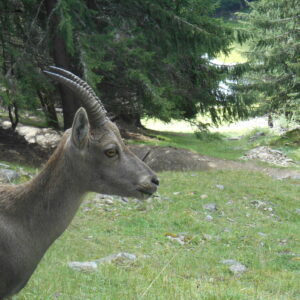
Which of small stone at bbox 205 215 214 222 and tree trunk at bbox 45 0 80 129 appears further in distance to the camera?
tree trunk at bbox 45 0 80 129

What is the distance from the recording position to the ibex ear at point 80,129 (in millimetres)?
4211

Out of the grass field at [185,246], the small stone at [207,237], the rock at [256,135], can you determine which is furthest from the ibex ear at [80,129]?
the rock at [256,135]

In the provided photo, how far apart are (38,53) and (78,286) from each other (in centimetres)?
1259

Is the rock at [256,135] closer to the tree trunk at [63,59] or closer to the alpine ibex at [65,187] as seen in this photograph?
the tree trunk at [63,59]

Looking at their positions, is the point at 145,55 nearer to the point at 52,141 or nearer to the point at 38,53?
the point at 38,53

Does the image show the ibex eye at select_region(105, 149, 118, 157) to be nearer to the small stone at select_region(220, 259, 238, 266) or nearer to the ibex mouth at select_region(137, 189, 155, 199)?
the ibex mouth at select_region(137, 189, 155, 199)

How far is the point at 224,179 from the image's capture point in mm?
15219

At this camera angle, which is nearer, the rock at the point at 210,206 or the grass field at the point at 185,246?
the grass field at the point at 185,246

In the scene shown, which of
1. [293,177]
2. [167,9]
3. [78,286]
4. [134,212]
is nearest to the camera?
[78,286]

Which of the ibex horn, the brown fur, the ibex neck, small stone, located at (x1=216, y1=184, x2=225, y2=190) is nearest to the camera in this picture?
the brown fur

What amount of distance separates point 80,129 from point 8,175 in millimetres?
7463

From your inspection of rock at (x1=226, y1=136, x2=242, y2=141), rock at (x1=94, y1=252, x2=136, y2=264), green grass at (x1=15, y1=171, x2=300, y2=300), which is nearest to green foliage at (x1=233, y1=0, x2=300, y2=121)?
rock at (x1=226, y1=136, x2=242, y2=141)

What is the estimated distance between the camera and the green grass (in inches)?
211

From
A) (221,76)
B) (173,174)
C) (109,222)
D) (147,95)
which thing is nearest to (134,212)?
(109,222)
